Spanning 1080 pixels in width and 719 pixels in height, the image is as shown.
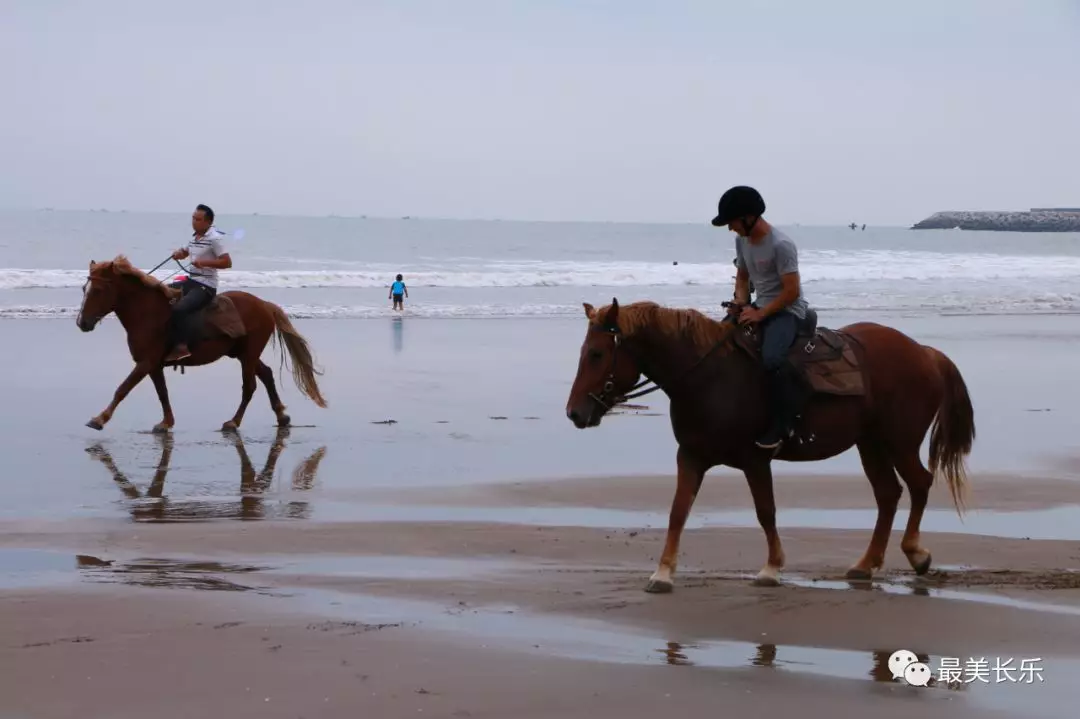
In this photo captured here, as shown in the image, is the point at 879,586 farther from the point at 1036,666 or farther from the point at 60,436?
the point at 60,436

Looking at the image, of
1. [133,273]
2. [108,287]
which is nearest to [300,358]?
[133,273]

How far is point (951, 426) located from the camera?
804 cm

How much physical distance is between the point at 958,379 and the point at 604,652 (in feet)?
10.8

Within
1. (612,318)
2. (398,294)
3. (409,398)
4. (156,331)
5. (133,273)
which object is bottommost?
(409,398)

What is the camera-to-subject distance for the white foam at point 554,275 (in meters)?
43.3

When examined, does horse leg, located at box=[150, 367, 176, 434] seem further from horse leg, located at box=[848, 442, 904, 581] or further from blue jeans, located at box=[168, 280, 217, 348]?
horse leg, located at box=[848, 442, 904, 581]

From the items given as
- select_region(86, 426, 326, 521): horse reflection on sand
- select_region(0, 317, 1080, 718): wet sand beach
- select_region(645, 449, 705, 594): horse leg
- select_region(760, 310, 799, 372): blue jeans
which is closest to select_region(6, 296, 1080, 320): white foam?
select_region(0, 317, 1080, 718): wet sand beach

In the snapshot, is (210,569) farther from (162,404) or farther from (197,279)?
(197,279)

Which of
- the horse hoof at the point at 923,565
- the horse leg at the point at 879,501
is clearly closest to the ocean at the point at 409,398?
the horse leg at the point at 879,501

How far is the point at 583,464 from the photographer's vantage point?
39.2 ft

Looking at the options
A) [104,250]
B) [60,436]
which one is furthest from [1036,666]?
[104,250]

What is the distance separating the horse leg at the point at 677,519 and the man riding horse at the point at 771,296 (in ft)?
1.35

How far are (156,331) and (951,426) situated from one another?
27.9 feet

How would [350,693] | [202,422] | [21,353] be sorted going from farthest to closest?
[21,353], [202,422], [350,693]
